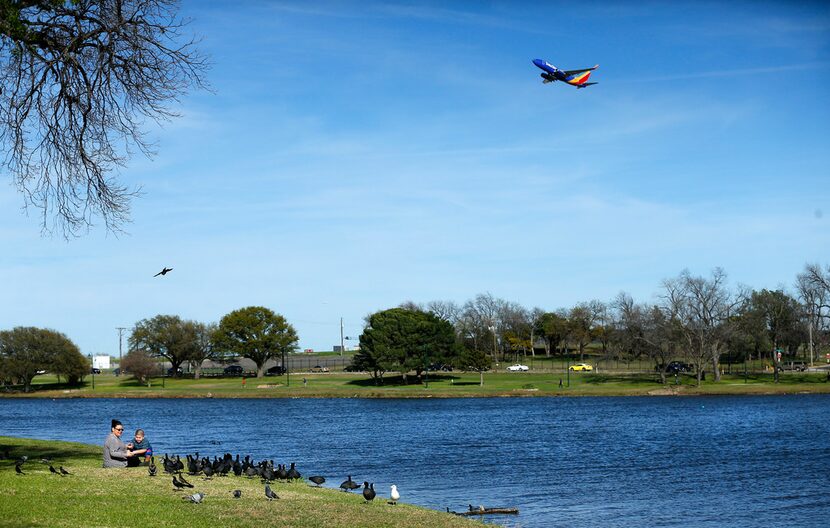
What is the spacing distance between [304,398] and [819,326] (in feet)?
263

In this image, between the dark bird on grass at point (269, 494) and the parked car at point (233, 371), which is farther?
the parked car at point (233, 371)

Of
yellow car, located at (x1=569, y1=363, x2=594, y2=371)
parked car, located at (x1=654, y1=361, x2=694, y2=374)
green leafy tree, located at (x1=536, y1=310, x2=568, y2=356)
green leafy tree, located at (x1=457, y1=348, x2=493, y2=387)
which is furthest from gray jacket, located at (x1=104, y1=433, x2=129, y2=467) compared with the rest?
green leafy tree, located at (x1=536, y1=310, x2=568, y2=356)

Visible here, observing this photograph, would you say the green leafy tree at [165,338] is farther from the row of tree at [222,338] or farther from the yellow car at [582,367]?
the yellow car at [582,367]

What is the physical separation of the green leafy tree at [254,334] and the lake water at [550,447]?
4310 cm

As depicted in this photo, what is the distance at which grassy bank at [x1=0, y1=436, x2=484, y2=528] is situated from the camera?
16.4m

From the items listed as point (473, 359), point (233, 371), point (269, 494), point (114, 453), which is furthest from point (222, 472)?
point (233, 371)

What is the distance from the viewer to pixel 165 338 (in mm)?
140250

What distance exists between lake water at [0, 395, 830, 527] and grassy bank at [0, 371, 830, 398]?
6297mm

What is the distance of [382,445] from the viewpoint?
5169 centimetres

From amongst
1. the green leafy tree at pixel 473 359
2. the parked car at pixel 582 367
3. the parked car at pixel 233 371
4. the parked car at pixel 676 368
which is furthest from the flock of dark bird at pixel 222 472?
the parked car at pixel 233 371

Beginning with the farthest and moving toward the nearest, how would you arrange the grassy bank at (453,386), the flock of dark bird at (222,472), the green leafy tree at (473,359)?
the green leafy tree at (473,359) → the grassy bank at (453,386) → the flock of dark bird at (222,472)

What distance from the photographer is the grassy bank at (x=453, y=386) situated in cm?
10156

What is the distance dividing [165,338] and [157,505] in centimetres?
12688

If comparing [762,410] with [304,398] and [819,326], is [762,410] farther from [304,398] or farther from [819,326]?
[819,326]
